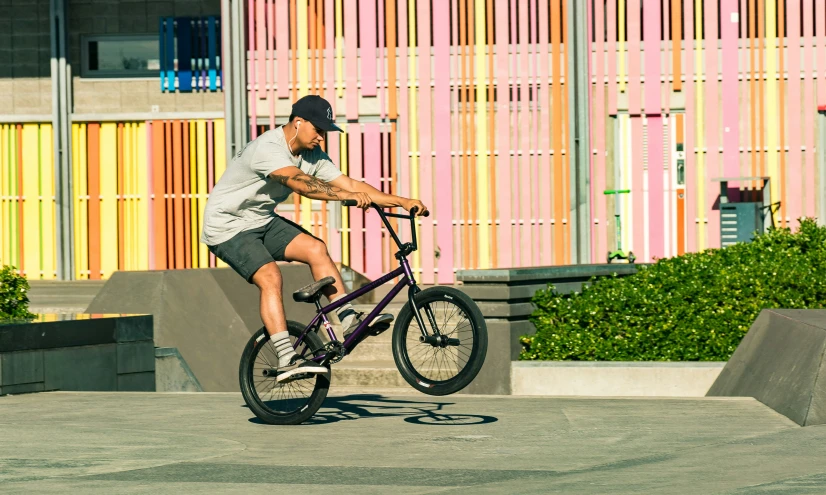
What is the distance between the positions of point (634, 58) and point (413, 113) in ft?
10.5

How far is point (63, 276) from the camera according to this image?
22.0 meters

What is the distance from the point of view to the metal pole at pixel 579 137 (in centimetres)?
1836

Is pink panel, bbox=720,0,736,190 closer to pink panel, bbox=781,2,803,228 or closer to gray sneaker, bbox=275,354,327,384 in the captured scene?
pink panel, bbox=781,2,803,228

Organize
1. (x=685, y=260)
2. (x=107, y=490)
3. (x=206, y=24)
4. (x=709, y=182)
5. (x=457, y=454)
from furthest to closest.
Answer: (x=206, y=24)
(x=709, y=182)
(x=685, y=260)
(x=457, y=454)
(x=107, y=490)

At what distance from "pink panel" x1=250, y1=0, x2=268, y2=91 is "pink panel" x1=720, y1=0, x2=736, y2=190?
21.2 ft

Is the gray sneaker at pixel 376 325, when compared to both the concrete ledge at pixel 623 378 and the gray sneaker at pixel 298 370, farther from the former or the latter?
the concrete ledge at pixel 623 378

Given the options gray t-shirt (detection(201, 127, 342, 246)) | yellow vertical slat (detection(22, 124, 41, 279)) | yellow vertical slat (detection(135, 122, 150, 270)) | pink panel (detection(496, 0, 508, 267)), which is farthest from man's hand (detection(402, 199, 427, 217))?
yellow vertical slat (detection(22, 124, 41, 279))

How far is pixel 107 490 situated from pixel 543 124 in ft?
44.0

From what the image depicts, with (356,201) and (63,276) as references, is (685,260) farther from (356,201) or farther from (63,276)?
(63,276)

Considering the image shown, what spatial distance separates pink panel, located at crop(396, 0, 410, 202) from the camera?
1898 centimetres

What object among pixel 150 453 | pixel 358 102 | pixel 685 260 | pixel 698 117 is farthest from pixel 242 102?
pixel 150 453

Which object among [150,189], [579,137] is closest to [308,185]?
[579,137]

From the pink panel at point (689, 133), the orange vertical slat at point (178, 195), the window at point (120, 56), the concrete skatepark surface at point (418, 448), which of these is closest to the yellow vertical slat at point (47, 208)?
the window at point (120, 56)

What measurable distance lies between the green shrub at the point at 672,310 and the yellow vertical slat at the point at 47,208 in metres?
11.7
